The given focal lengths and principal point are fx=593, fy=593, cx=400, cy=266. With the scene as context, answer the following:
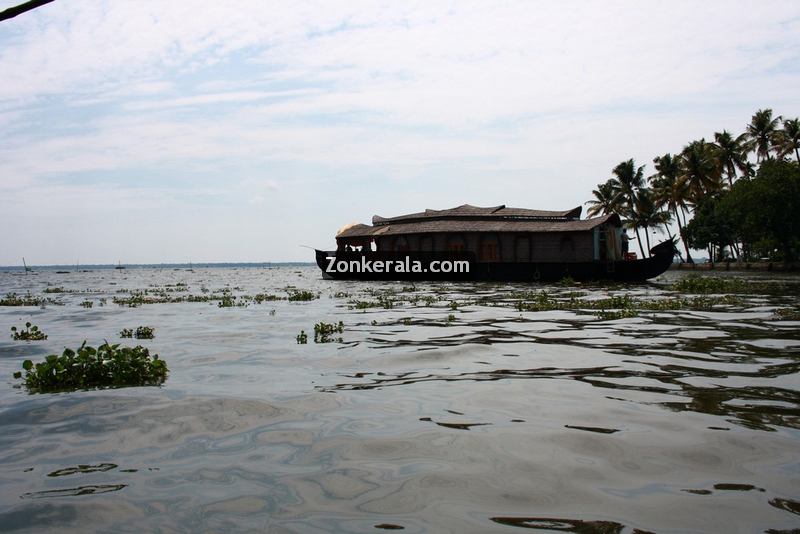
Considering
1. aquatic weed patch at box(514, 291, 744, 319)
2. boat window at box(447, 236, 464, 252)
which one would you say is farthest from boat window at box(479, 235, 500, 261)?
aquatic weed patch at box(514, 291, 744, 319)

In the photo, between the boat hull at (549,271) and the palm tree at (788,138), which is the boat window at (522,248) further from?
the palm tree at (788,138)

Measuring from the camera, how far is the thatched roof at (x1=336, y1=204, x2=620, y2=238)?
134ft

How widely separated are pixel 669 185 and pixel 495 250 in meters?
37.6

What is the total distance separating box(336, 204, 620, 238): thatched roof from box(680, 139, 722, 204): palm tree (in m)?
29.4

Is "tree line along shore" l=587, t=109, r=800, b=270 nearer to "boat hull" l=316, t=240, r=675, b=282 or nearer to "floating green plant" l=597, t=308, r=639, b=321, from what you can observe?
"boat hull" l=316, t=240, r=675, b=282

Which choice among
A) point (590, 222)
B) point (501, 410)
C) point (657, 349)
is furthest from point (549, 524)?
point (590, 222)

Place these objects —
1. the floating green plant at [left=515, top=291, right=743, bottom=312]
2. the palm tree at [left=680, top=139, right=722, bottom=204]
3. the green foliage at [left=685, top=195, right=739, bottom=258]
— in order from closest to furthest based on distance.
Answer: the floating green plant at [left=515, top=291, right=743, bottom=312] < the palm tree at [left=680, top=139, right=722, bottom=204] < the green foliage at [left=685, top=195, right=739, bottom=258]

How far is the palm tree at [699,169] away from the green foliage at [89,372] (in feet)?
223

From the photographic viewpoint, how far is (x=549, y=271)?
39688 millimetres

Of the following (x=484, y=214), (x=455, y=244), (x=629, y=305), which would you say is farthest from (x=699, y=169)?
(x=629, y=305)

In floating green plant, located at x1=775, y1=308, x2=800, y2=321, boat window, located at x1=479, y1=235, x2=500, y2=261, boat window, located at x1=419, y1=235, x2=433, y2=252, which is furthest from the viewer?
boat window, located at x1=419, y1=235, x2=433, y2=252

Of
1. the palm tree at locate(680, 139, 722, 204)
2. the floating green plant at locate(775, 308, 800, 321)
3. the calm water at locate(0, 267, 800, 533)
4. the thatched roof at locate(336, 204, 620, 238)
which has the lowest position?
the calm water at locate(0, 267, 800, 533)

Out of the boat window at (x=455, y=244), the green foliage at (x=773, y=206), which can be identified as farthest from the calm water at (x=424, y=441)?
the green foliage at (x=773, y=206)

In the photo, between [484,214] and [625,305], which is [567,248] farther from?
[625,305]
